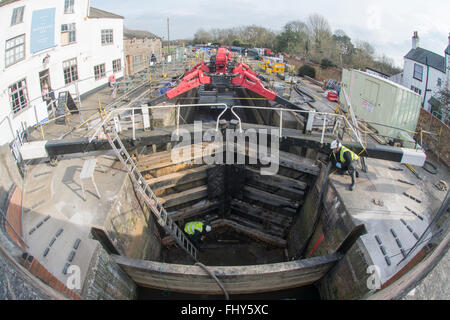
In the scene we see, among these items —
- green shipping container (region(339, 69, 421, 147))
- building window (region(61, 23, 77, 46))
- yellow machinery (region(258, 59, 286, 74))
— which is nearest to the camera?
green shipping container (region(339, 69, 421, 147))

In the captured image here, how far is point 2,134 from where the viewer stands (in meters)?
9.80

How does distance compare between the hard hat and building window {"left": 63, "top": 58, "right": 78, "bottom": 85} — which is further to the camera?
building window {"left": 63, "top": 58, "right": 78, "bottom": 85}

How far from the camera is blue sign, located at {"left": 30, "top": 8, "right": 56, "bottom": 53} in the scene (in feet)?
41.8

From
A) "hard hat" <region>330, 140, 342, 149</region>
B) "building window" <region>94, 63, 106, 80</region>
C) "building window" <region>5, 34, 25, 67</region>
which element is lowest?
"hard hat" <region>330, 140, 342, 149</region>

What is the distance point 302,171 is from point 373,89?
5.32 m

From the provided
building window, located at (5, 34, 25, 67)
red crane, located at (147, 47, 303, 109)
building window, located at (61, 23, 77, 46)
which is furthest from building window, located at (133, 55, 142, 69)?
red crane, located at (147, 47, 303, 109)

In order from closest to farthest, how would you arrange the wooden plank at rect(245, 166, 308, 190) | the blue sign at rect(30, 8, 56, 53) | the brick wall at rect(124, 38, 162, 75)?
the wooden plank at rect(245, 166, 308, 190), the blue sign at rect(30, 8, 56, 53), the brick wall at rect(124, 38, 162, 75)

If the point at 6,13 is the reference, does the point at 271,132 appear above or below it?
below

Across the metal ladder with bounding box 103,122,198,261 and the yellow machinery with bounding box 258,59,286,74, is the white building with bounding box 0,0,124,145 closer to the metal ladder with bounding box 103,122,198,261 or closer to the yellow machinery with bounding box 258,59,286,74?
the metal ladder with bounding box 103,122,198,261

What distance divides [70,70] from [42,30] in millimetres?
3235

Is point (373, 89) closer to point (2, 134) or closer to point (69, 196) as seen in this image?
point (69, 196)

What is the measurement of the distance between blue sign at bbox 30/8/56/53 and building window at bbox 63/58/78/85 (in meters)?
1.90

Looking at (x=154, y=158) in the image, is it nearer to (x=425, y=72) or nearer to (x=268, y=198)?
(x=268, y=198)

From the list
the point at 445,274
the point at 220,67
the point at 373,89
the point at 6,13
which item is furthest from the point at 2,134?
the point at 373,89
